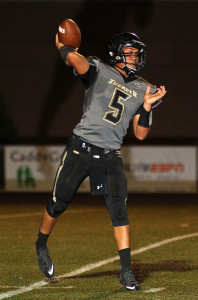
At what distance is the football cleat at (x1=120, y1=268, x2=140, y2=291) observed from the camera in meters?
6.12

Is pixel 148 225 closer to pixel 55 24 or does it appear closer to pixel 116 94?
pixel 116 94

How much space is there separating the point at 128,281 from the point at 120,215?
1.76 feet

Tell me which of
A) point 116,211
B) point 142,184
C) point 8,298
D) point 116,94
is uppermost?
point 116,94

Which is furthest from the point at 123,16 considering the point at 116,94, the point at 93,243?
the point at 116,94

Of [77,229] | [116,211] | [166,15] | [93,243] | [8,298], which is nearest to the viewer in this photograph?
[8,298]

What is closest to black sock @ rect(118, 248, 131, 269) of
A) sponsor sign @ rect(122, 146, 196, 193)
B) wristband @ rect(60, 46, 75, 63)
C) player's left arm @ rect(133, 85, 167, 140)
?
player's left arm @ rect(133, 85, 167, 140)

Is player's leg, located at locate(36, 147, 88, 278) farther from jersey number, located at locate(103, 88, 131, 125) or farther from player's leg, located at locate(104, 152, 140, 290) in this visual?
jersey number, located at locate(103, 88, 131, 125)

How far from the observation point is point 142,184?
18.2 m

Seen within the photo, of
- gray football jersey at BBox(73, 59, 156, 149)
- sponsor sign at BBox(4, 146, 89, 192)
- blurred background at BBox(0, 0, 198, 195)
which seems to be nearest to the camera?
gray football jersey at BBox(73, 59, 156, 149)

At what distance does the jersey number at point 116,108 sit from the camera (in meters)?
6.30

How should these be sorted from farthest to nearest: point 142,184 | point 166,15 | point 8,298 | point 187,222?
1. point 166,15
2. point 142,184
3. point 187,222
4. point 8,298

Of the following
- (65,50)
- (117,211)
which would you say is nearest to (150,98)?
(65,50)

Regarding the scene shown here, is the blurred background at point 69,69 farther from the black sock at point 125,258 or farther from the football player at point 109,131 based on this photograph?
the black sock at point 125,258

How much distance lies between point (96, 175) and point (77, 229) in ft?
15.5
